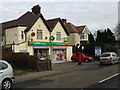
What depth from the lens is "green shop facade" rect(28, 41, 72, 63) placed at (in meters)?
33.2

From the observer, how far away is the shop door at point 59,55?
36.2m

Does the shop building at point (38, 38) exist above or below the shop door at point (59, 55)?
above

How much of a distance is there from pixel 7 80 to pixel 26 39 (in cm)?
2195

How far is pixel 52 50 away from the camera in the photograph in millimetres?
35688

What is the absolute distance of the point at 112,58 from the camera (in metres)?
25.2

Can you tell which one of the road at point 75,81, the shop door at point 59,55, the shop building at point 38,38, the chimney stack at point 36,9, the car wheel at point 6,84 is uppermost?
the chimney stack at point 36,9

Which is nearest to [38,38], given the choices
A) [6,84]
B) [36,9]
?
[36,9]

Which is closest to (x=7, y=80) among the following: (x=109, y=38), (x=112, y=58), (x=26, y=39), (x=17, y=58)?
(x=17, y=58)

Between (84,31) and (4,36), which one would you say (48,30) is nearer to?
(4,36)

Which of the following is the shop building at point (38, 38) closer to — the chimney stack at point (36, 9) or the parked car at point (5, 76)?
the chimney stack at point (36, 9)

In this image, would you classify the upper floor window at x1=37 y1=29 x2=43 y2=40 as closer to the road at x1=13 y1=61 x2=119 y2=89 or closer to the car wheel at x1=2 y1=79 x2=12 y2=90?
the road at x1=13 y1=61 x2=119 y2=89

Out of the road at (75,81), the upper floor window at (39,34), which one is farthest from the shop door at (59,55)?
the road at (75,81)

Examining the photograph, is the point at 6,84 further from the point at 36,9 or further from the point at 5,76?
the point at 36,9

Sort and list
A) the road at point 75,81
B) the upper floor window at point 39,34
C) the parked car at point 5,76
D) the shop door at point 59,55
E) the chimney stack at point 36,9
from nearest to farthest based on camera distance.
→ 1. the parked car at point 5,76
2. the road at point 75,81
3. the upper floor window at point 39,34
4. the shop door at point 59,55
5. the chimney stack at point 36,9
